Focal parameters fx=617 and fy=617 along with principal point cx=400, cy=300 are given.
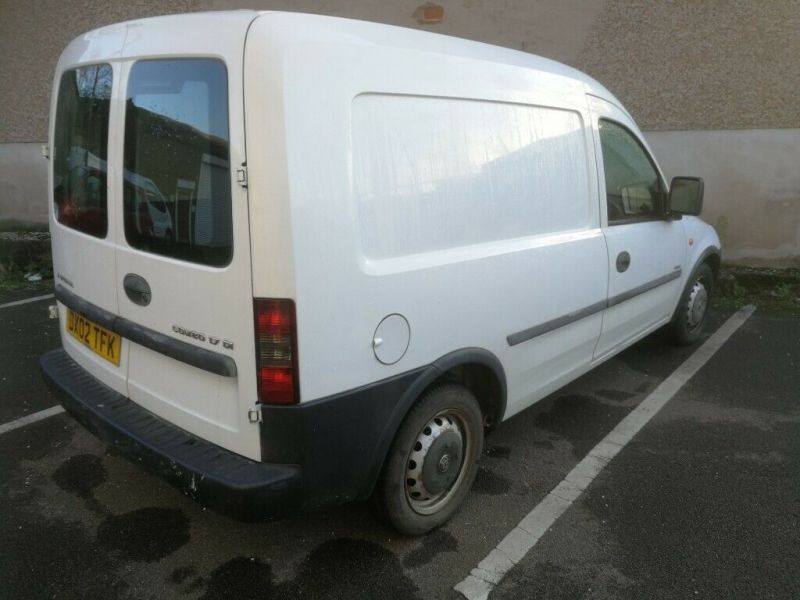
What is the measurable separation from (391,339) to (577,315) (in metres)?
1.36

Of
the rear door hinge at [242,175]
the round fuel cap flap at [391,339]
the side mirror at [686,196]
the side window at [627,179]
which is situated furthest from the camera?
the side mirror at [686,196]

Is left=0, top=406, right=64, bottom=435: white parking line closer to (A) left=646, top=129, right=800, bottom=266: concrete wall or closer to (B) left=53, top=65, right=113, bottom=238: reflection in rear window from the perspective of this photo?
(B) left=53, top=65, right=113, bottom=238: reflection in rear window

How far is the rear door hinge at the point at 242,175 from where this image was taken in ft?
6.21

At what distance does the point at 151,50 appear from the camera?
7.16ft

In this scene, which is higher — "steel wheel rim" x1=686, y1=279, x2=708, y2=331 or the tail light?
the tail light

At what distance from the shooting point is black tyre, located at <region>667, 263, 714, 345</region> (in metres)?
4.59

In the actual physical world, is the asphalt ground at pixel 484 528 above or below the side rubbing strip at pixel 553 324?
below

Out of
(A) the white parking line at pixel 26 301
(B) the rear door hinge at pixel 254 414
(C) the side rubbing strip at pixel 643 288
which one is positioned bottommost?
(A) the white parking line at pixel 26 301

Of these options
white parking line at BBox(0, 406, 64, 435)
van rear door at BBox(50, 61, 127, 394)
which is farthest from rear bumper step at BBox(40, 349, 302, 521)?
white parking line at BBox(0, 406, 64, 435)

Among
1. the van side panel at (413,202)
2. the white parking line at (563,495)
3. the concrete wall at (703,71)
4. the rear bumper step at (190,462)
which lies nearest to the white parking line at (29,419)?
the rear bumper step at (190,462)

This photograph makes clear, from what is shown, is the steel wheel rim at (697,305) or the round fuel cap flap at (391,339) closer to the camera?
the round fuel cap flap at (391,339)

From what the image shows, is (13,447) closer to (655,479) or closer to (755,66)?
(655,479)

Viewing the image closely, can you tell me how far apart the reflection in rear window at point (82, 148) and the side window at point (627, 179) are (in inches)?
97.0

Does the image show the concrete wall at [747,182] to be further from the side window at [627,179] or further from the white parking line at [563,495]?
the side window at [627,179]
